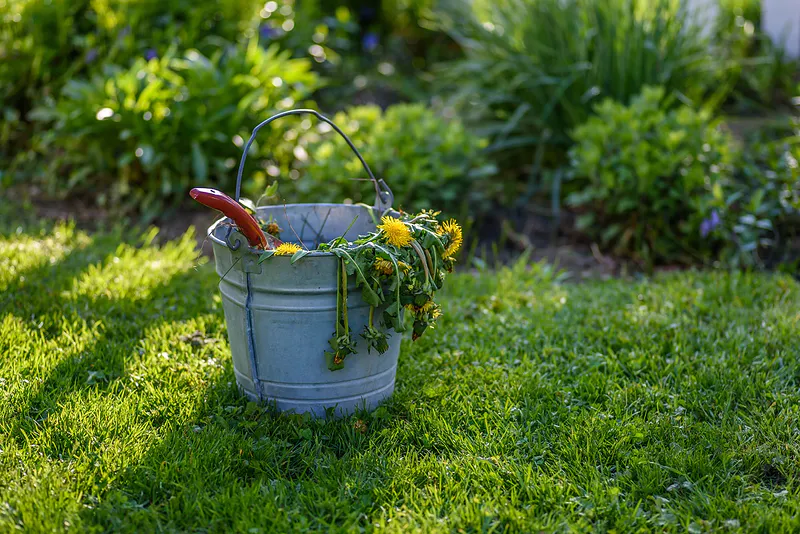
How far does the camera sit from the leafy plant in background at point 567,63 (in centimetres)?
418

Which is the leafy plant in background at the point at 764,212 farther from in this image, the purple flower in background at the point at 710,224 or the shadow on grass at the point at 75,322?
the shadow on grass at the point at 75,322

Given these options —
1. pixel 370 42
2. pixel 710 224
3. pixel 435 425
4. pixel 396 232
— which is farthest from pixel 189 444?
pixel 370 42

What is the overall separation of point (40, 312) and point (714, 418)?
7.72 feet

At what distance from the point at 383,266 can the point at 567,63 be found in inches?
117

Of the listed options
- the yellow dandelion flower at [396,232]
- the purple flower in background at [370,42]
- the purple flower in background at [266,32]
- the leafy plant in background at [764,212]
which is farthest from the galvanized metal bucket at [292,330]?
the purple flower in background at [370,42]

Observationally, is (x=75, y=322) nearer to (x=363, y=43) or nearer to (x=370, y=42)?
(x=370, y=42)

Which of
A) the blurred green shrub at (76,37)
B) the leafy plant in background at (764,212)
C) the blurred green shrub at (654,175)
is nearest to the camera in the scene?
the leafy plant in background at (764,212)

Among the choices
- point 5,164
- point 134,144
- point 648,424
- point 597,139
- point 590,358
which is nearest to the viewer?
point 648,424

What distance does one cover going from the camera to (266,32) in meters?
4.95

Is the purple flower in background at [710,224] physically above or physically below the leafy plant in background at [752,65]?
below

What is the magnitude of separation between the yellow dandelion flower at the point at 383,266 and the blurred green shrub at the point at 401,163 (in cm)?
169

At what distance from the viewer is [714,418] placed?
2078 mm

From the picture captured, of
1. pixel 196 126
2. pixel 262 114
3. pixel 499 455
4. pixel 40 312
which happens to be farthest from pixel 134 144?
pixel 499 455

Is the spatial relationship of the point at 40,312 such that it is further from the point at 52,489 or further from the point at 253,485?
the point at 253,485
